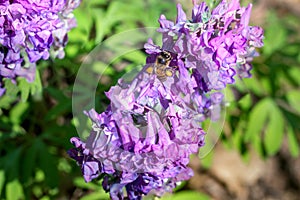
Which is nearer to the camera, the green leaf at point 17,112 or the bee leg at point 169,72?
the bee leg at point 169,72

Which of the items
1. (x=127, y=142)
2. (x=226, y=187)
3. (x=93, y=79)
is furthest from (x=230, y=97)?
(x=226, y=187)

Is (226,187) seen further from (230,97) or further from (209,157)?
(230,97)

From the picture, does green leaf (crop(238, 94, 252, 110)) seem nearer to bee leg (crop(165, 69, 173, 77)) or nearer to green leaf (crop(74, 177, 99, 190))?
green leaf (crop(74, 177, 99, 190))

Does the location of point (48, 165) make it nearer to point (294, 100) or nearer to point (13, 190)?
point (13, 190)

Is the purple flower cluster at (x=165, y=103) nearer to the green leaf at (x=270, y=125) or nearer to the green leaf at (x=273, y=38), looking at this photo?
the green leaf at (x=270, y=125)

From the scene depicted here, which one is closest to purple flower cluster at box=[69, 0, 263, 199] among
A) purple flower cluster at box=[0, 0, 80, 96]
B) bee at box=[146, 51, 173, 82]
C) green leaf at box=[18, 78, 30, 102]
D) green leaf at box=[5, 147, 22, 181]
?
bee at box=[146, 51, 173, 82]

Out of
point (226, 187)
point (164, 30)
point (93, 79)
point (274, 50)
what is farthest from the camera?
point (226, 187)

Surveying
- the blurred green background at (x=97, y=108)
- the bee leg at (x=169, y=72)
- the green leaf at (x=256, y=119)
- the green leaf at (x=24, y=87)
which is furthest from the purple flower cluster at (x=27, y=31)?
the green leaf at (x=256, y=119)

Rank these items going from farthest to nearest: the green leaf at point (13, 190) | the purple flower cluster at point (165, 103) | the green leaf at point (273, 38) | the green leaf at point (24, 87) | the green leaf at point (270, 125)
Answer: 1. the green leaf at point (273, 38)
2. the green leaf at point (270, 125)
3. the green leaf at point (13, 190)
4. the green leaf at point (24, 87)
5. the purple flower cluster at point (165, 103)
